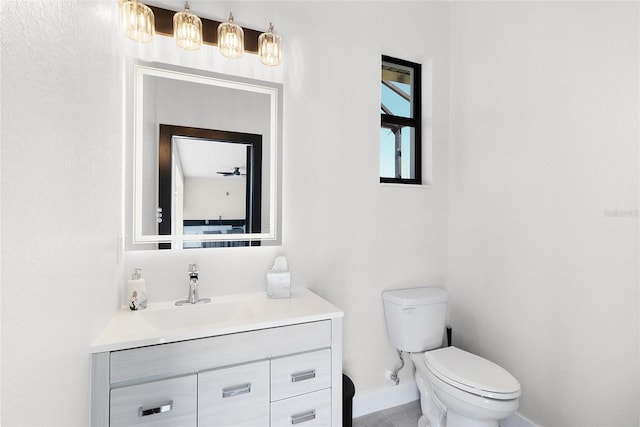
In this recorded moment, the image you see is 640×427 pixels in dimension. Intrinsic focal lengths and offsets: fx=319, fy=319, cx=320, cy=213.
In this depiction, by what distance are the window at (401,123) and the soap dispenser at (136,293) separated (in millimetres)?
1553

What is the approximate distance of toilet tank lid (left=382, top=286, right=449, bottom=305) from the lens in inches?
73.6

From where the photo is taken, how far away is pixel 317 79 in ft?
5.97

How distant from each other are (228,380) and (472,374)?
44.6 inches

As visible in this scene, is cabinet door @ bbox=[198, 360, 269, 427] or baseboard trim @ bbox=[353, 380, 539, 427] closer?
cabinet door @ bbox=[198, 360, 269, 427]

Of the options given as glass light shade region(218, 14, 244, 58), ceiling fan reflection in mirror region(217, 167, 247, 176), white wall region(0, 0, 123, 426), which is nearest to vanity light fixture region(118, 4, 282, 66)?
glass light shade region(218, 14, 244, 58)

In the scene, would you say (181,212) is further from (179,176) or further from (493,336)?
(493,336)

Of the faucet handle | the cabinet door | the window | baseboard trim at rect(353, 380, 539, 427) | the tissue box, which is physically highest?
the window

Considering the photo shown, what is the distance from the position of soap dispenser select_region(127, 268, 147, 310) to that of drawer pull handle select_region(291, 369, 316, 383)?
0.73 meters

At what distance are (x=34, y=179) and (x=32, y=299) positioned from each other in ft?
0.79

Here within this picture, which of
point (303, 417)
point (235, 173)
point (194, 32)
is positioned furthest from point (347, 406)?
point (194, 32)

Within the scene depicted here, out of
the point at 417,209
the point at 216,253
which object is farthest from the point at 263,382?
the point at 417,209

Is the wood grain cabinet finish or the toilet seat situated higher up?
the wood grain cabinet finish

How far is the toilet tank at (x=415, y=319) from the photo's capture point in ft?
6.13

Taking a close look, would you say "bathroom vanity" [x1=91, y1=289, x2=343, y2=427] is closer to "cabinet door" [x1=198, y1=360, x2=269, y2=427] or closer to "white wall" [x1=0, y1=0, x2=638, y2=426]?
"cabinet door" [x1=198, y1=360, x2=269, y2=427]
